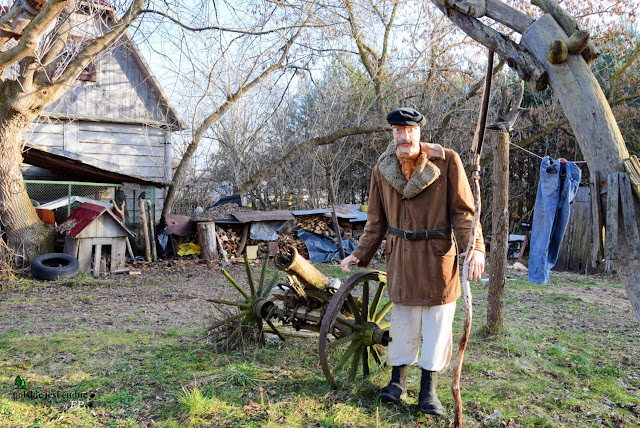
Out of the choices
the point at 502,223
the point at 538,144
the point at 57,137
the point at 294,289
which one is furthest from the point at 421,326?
the point at 538,144

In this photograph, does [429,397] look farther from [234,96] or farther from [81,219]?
[234,96]

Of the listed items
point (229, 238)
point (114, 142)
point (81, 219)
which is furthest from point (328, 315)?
point (114, 142)

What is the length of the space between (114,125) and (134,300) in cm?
765

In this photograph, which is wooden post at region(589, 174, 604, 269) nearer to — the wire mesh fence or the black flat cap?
the black flat cap

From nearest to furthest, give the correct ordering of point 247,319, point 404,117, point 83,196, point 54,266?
point 404,117 < point 247,319 < point 54,266 < point 83,196

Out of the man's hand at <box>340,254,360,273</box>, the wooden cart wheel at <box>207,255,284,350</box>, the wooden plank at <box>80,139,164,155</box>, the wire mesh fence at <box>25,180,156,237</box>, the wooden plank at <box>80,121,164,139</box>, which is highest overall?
the wooden plank at <box>80,121,164,139</box>

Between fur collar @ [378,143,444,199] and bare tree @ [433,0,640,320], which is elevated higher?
bare tree @ [433,0,640,320]

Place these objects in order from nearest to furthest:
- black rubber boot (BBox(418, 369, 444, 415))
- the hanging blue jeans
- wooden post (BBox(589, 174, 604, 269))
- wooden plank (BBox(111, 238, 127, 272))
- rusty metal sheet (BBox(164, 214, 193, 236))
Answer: wooden post (BBox(589, 174, 604, 269)) < black rubber boot (BBox(418, 369, 444, 415)) < the hanging blue jeans < wooden plank (BBox(111, 238, 127, 272)) < rusty metal sheet (BBox(164, 214, 193, 236))

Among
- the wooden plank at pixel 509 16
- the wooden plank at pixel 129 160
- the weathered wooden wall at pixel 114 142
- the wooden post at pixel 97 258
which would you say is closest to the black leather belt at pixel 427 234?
the wooden plank at pixel 509 16

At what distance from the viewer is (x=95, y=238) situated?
10445 millimetres

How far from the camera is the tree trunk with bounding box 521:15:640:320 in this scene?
115 inches

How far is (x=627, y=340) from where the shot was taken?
5.73m

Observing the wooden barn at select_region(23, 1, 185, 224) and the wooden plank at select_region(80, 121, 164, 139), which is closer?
the wooden barn at select_region(23, 1, 185, 224)

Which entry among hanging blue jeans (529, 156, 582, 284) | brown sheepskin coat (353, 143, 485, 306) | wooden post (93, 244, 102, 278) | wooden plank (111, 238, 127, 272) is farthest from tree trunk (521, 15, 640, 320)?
wooden plank (111, 238, 127, 272)
